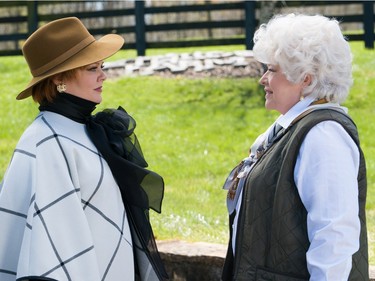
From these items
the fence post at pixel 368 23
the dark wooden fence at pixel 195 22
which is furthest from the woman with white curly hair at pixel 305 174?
the fence post at pixel 368 23

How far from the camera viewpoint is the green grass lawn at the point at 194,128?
20.2 feet

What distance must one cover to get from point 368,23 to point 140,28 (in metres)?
4.29

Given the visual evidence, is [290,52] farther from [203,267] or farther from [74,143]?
[203,267]

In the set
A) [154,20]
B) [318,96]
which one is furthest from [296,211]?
[154,20]

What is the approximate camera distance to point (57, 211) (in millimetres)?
2754

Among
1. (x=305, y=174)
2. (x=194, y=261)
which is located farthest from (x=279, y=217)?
(x=194, y=261)

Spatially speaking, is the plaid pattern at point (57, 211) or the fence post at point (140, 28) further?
the fence post at point (140, 28)

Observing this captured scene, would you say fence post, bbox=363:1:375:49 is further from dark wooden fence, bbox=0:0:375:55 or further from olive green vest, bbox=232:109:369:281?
olive green vest, bbox=232:109:369:281

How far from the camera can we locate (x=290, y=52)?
2.55 metres

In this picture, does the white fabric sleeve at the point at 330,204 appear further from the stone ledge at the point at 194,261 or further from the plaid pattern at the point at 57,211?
the stone ledge at the point at 194,261

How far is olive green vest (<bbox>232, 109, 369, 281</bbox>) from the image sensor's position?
2.51 metres

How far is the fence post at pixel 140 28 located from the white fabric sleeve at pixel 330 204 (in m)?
13.0

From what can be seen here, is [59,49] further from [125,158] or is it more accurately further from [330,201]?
[330,201]

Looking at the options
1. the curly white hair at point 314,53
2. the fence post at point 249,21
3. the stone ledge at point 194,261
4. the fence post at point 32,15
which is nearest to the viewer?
the curly white hair at point 314,53
